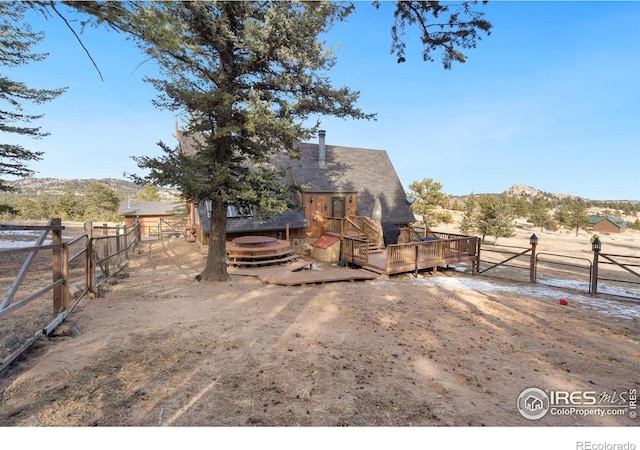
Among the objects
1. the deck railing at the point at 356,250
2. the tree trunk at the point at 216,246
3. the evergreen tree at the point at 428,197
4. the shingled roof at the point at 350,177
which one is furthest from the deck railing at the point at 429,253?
the evergreen tree at the point at 428,197

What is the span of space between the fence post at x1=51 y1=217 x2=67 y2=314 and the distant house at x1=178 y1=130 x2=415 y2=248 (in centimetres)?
875

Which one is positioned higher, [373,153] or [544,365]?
[373,153]

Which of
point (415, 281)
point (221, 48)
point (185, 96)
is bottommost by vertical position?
point (415, 281)

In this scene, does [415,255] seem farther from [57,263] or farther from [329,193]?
[57,263]

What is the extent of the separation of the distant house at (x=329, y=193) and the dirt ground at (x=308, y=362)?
303 inches

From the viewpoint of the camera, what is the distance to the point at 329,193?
17.2 metres

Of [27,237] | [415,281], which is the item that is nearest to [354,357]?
[415,281]

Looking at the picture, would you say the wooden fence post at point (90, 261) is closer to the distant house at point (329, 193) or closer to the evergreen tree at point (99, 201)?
the distant house at point (329, 193)

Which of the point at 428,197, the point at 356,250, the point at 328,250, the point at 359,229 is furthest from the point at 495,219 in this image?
the point at 328,250

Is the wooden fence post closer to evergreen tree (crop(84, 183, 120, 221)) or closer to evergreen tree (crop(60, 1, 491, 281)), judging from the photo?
evergreen tree (crop(60, 1, 491, 281))

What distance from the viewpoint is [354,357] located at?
4.35m

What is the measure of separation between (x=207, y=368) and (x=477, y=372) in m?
3.67

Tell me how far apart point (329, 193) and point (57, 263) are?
44.1 ft
